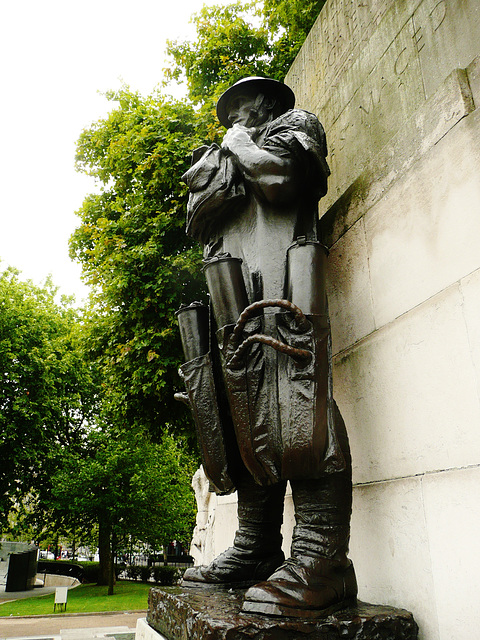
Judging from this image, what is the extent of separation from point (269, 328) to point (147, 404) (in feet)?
27.1

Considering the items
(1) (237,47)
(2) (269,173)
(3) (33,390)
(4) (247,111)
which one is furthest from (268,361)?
(3) (33,390)

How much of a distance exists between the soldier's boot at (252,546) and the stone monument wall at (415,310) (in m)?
0.38

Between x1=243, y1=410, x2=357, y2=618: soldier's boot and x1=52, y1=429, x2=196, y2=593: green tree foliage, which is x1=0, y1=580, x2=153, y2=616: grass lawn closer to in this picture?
x1=52, y1=429, x2=196, y2=593: green tree foliage

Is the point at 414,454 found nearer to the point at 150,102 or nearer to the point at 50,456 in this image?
the point at 150,102

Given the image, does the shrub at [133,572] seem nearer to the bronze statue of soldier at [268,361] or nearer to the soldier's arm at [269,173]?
the bronze statue of soldier at [268,361]

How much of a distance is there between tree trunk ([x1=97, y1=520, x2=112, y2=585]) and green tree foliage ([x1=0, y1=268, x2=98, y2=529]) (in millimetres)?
3087

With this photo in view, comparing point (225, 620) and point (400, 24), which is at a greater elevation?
point (400, 24)

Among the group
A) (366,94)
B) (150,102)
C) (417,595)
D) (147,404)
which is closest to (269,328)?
(417,595)

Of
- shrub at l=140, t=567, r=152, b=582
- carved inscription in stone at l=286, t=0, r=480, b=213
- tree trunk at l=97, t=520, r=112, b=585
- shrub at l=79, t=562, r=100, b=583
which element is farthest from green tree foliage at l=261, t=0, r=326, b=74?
shrub at l=79, t=562, r=100, b=583

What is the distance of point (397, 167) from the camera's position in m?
2.52

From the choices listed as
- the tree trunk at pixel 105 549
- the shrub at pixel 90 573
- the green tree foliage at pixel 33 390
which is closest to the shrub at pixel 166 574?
the tree trunk at pixel 105 549

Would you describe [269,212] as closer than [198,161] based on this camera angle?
Yes

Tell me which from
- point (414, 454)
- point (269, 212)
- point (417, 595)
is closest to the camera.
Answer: point (417, 595)

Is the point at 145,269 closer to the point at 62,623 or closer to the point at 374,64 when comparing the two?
the point at 374,64
